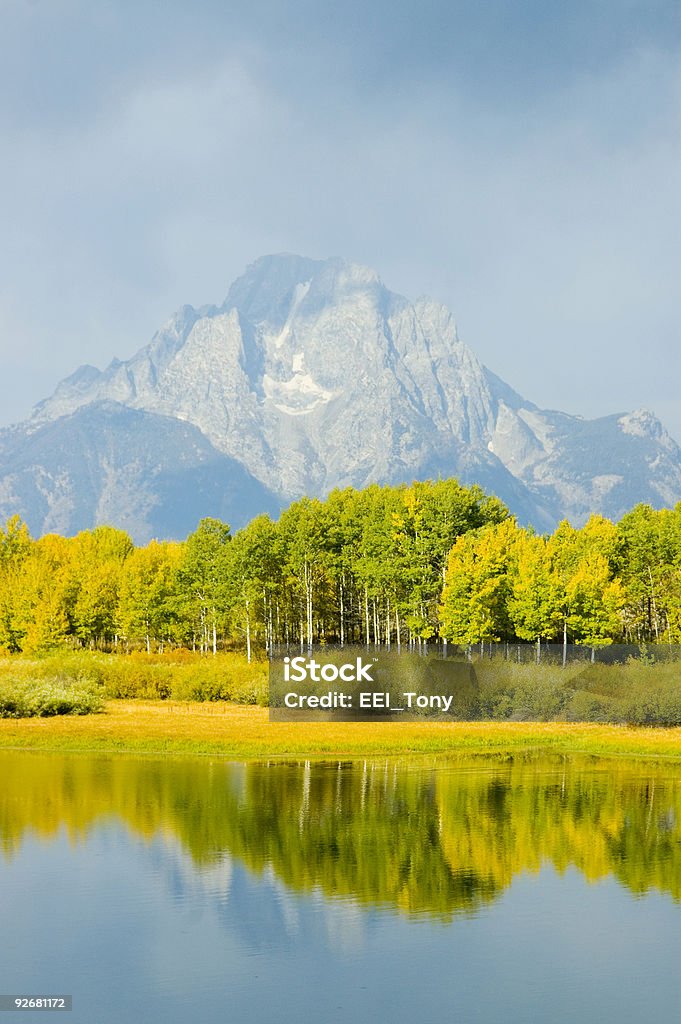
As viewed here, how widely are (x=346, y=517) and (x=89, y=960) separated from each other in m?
78.9

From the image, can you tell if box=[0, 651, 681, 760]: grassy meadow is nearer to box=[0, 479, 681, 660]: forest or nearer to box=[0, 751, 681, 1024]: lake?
box=[0, 751, 681, 1024]: lake

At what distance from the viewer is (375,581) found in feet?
275

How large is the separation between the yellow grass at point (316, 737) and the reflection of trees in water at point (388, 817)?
443 cm

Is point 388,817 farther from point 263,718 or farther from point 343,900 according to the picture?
point 263,718

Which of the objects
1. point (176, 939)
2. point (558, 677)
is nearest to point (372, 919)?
point (176, 939)

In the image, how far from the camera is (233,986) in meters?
17.3

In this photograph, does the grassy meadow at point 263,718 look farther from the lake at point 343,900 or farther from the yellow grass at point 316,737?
the lake at point 343,900

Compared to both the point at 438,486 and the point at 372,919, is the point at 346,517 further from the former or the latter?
the point at 372,919

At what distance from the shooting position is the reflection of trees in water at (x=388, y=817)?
24.3 metres

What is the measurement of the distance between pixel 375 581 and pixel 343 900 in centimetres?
6185

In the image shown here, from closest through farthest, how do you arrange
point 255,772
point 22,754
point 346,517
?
point 255,772
point 22,754
point 346,517

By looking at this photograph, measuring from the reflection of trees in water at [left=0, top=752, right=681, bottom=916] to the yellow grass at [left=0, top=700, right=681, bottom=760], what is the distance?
14.5ft

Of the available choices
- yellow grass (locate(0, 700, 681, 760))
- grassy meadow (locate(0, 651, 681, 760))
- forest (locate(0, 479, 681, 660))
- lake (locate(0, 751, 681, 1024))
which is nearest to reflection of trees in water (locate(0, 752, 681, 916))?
lake (locate(0, 751, 681, 1024))

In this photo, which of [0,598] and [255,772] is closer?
[255,772]
